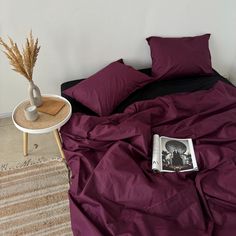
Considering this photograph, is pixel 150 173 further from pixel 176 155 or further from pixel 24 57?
pixel 24 57

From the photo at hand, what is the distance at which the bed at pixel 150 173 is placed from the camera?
3.34 ft

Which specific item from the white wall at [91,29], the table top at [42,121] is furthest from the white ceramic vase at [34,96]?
the white wall at [91,29]

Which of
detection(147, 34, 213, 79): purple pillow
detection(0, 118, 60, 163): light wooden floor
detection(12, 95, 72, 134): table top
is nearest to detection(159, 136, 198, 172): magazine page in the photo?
detection(12, 95, 72, 134): table top

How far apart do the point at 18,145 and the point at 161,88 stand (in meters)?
1.15

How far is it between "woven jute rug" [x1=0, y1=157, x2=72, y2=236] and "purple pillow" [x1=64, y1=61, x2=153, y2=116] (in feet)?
1.57

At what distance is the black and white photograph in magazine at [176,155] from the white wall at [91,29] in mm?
920

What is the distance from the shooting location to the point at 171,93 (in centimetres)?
178

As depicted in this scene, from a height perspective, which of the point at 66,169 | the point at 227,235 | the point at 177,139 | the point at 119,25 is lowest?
the point at 66,169

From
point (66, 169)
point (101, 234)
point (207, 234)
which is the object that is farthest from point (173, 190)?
point (66, 169)

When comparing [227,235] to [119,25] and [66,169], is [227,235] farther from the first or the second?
[119,25]

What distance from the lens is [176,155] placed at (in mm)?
1306

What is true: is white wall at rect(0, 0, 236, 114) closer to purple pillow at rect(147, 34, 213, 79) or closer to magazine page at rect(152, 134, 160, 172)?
purple pillow at rect(147, 34, 213, 79)

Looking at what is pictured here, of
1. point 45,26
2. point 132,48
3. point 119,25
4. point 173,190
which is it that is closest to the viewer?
point 173,190

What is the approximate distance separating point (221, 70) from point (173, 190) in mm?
1715
